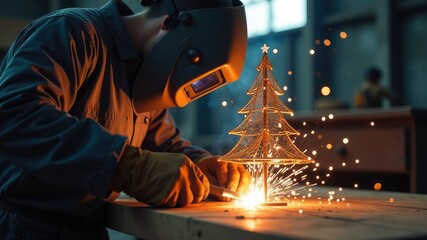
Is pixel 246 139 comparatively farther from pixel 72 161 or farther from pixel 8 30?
pixel 8 30

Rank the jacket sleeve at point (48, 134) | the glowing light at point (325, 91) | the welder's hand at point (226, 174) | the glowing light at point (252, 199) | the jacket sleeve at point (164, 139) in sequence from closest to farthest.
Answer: the jacket sleeve at point (48, 134) < the glowing light at point (252, 199) < the welder's hand at point (226, 174) < the jacket sleeve at point (164, 139) < the glowing light at point (325, 91)

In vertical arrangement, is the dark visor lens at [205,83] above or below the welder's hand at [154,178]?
above

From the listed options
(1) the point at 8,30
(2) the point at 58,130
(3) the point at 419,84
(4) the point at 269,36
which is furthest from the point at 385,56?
(2) the point at 58,130

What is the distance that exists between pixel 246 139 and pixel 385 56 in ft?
14.0

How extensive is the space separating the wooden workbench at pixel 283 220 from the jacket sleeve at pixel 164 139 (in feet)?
1.44

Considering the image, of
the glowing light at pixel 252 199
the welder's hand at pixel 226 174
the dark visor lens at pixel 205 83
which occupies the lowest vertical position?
the glowing light at pixel 252 199

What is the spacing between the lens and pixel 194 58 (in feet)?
4.71

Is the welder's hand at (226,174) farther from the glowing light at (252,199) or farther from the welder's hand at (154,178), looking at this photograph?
the welder's hand at (154,178)

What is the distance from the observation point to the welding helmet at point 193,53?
1440mm

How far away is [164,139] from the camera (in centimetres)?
198

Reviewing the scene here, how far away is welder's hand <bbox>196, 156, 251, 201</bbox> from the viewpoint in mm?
1591

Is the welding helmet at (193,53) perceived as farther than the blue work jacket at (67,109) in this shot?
Yes

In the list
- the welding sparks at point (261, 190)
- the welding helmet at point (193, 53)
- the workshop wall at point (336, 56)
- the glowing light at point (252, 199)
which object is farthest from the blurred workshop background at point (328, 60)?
the welding helmet at point (193, 53)

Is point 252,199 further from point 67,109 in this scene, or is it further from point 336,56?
point 336,56
